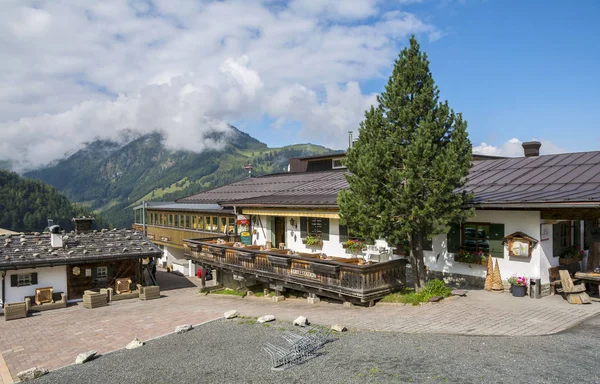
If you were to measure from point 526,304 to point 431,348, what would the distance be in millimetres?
5272

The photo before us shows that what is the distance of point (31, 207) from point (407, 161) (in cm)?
14011

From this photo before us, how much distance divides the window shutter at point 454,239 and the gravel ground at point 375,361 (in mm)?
4905

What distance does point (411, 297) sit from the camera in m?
14.3

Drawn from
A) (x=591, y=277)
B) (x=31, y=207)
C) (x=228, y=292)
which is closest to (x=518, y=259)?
(x=591, y=277)

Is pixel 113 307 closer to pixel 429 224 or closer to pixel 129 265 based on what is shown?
pixel 129 265

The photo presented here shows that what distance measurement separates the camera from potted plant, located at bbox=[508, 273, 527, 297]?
46.5 ft

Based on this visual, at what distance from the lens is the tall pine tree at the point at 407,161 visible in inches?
521

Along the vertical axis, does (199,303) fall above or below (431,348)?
below

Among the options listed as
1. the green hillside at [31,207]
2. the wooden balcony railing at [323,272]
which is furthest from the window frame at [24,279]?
the green hillside at [31,207]

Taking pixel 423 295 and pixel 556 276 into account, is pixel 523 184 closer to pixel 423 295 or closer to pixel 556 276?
pixel 556 276

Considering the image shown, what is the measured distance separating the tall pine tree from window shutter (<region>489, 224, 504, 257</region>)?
1768 millimetres

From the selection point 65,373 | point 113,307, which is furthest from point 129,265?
point 65,373

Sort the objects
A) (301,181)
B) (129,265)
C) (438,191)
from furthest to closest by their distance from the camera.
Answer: (301,181), (129,265), (438,191)

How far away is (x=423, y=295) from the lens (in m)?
14.3
